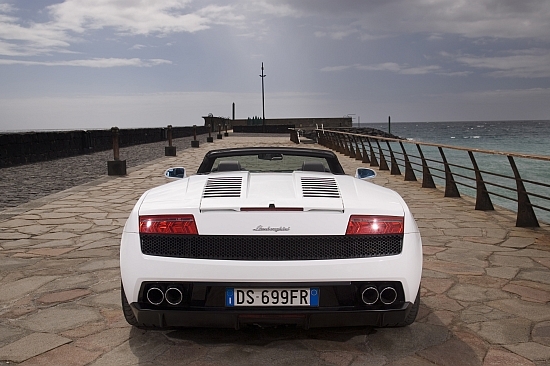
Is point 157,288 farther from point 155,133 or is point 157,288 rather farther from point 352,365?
point 155,133

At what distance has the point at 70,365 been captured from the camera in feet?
9.65

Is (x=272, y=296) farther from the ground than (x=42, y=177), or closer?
farther from the ground

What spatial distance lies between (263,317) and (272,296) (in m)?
0.12

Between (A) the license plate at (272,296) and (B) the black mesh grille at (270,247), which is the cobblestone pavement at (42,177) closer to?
(B) the black mesh grille at (270,247)

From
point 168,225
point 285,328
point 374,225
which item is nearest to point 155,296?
point 168,225

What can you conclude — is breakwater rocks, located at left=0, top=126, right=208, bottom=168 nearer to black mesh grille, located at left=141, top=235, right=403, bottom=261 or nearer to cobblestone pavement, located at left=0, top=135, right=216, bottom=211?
cobblestone pavement, located at left=0, top=135, right=216, bottom=211

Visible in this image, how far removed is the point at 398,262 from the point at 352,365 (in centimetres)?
59

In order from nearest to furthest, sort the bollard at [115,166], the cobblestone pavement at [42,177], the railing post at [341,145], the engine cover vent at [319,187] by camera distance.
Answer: the engine cover vent at [319,187], the cobblestone pavement at [42,177], the bollard at [115,166], the railing post at [341,145]

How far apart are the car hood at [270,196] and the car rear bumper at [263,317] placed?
0.49m

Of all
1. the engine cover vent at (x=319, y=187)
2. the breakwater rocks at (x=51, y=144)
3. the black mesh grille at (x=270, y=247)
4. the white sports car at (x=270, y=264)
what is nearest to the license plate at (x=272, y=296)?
the white sports car at (x=270, y=264)

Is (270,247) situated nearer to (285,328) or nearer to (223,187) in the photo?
(223,187)

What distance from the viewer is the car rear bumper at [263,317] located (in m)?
2.80

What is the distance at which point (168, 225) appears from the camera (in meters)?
2.83

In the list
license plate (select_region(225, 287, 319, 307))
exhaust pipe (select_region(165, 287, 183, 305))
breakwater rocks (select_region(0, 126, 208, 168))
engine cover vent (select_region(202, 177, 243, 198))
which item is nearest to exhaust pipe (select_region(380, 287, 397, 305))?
license plate (select_region(225, 287, 319, 307))
